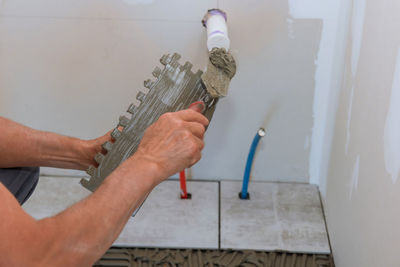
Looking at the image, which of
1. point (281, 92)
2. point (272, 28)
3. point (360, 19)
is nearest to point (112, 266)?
point (281, 92)

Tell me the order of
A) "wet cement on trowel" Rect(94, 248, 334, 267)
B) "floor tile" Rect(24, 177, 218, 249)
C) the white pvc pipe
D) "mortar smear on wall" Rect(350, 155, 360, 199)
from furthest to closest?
1. "floor tile" Rect(24, 177, 218, 249)
2. "wet cement on trowel" Rect(94, 248, 334, 267)
3. the white pvc pipe
4. "mortar smear on wall" Rect(350, 155, 360, 199)

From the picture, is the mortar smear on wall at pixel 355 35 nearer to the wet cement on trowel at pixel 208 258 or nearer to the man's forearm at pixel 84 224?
the wet cement on trowel at pixel 208 258

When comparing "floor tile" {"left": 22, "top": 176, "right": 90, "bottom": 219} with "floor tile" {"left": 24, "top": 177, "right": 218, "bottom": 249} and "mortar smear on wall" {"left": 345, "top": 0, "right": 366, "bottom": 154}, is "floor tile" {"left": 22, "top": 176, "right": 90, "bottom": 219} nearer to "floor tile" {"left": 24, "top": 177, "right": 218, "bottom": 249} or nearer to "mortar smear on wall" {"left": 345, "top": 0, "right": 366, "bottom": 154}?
"floor tile" {"left": 24, "top": 177, "right": 218, "bottom": 249}

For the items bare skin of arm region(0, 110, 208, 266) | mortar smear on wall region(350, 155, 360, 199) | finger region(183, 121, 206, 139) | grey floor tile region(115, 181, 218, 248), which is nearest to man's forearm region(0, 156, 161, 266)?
bare skin of arm region(0, 110, 208, 266)

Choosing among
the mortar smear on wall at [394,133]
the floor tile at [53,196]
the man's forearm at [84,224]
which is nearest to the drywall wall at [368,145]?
the mortar smear on wall at [394,133]

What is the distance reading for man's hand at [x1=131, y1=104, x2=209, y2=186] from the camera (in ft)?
3.29

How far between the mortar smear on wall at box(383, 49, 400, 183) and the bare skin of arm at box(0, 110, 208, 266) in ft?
1.50

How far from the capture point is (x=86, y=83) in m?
1.85

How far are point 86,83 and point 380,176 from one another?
48.0 inches

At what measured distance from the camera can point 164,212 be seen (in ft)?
6.12

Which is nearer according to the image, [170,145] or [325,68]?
[170,145]

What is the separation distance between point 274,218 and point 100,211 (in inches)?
42.7

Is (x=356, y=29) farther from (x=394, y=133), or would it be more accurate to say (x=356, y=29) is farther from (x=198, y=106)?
(x=198, y=106)

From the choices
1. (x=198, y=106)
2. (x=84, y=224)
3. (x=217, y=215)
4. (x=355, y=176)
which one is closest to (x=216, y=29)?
(x=198, y=106)
